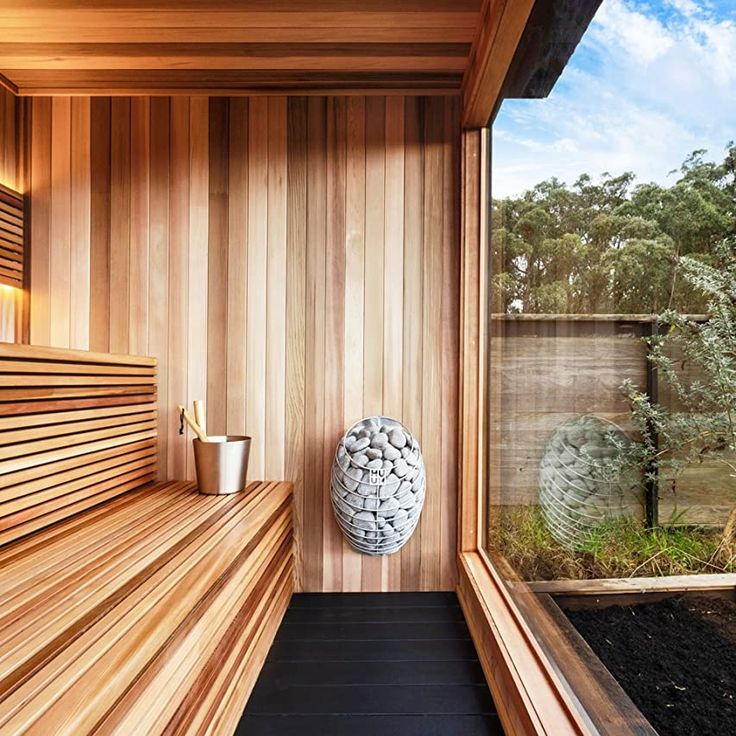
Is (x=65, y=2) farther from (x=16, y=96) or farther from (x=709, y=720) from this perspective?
(x=709, y=720)

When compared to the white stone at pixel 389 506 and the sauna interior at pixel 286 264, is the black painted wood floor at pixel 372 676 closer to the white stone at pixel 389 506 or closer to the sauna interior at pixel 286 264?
the sauna interior at pixel 286 264

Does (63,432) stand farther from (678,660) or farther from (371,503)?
(678,660)

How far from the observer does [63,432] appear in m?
1.47

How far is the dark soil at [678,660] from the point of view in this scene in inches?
25.3

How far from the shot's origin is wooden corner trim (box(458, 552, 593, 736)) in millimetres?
1126

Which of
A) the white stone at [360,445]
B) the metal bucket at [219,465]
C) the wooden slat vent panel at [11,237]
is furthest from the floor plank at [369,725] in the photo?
the wooden slat vent panel at [11,237]

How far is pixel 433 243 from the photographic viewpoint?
216cm

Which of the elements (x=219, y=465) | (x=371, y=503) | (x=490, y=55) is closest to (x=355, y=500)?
(x=371, y=503)

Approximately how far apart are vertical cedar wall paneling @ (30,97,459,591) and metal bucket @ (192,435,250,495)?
0.29 metres

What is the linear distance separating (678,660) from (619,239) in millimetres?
698

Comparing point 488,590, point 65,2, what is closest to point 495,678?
point 488,590

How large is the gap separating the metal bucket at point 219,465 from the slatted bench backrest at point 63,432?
0.28 metres

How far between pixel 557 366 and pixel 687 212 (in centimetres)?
63

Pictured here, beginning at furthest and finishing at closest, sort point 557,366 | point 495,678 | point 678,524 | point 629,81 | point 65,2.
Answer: point 65,2 → point 495,678 → point 557,366 → point 629,81 → point 678,524
